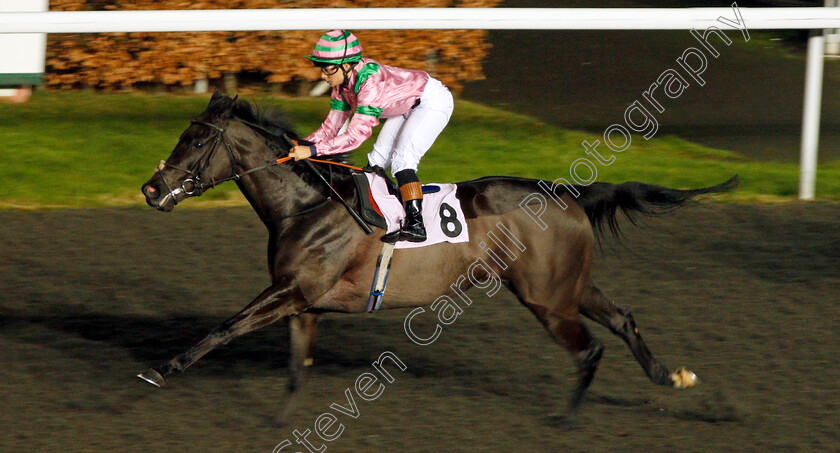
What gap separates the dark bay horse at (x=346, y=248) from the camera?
4.02 meters

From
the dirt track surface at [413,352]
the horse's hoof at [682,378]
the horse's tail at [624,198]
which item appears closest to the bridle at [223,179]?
the dirt track surface at [413,352]

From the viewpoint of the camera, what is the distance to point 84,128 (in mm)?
9102

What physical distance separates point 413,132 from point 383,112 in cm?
18

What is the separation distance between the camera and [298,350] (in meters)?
4.29

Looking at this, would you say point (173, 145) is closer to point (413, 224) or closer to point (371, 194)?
point (371, 194)

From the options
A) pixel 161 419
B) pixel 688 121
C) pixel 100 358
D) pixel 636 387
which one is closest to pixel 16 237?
pixel 100 358

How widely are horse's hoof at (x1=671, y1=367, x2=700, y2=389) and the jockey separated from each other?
133 centimetres

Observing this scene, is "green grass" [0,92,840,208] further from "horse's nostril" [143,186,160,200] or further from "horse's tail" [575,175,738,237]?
"horse's nostril" [143,186,160,200]

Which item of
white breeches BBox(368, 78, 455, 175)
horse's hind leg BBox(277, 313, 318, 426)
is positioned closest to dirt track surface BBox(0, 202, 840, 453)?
horse's hind leg BBox(277, 313, 318, 426)

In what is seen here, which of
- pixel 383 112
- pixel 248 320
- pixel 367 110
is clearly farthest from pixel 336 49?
pixel 248 320

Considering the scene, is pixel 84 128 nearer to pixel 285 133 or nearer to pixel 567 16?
pixel 567 16

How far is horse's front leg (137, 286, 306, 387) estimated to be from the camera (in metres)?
3.91

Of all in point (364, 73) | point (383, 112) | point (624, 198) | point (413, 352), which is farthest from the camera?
point (413, 352)

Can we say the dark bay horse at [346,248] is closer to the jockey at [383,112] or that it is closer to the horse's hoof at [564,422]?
the horse's hoof at [564,422]
